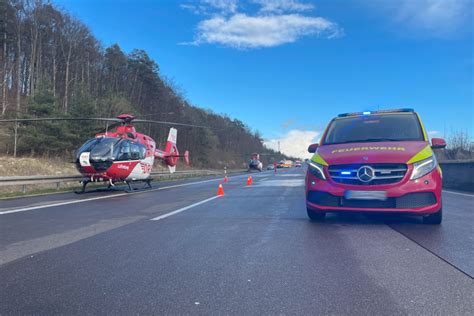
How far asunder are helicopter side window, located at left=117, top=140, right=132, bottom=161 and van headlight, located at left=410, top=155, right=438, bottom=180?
12057mm

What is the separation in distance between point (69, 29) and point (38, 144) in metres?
22.0

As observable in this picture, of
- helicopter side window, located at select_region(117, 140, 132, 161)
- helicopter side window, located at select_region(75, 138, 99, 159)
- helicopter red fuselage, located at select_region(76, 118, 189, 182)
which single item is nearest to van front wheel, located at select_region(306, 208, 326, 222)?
helicopter red fuselage, located at select_region(76, 118, 189, 182)

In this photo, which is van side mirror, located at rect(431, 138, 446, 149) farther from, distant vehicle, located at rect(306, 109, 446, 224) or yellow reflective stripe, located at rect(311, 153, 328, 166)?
yellow reflective stripe, located at rect(311, 153, 328, 166)

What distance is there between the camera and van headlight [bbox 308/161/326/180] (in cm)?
629

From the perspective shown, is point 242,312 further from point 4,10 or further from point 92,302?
point 4,10

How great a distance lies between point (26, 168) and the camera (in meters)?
26.5

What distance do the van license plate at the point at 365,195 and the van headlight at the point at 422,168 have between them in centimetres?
54

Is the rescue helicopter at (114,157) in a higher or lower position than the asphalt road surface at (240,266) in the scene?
higher

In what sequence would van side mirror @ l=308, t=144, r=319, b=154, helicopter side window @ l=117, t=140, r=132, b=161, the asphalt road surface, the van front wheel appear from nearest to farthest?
the asphalt road surface, the van front wheel, van side mirror @ l=308, t=144, r=319, b=154, helicopter side window @ l=117, t=140, r=132, b=161

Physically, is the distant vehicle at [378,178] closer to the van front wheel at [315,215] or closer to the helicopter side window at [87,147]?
the van front wheel at [315,215]

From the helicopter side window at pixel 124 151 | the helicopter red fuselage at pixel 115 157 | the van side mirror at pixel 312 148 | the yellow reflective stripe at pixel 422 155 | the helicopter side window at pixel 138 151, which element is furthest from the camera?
the helicopter side window at pixel 138 151

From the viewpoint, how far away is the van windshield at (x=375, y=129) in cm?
717

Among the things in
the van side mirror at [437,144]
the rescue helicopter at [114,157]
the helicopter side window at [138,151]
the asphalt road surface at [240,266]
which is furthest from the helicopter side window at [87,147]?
the van side mirror at [437,144]

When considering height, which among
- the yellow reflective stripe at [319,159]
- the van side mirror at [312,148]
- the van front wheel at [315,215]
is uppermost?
the van side mirror at [312,148]
